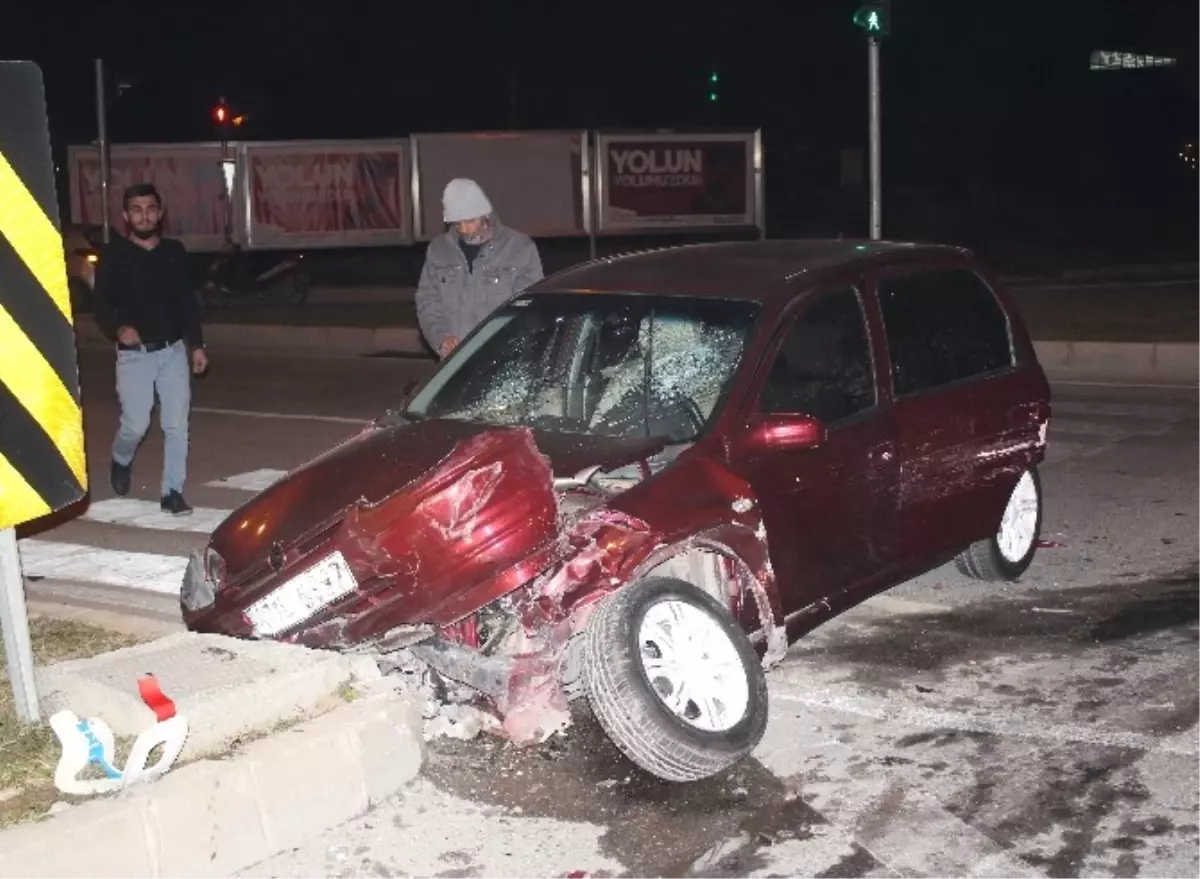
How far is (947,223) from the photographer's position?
4000 cm

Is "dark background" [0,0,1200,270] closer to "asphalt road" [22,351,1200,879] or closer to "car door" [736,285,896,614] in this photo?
"asphalt road" [22,351,1200,879]

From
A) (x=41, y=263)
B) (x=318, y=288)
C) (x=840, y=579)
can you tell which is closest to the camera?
(x=41, y=263)

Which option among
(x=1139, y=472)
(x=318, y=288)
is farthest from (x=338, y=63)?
(x=1139, y=472)

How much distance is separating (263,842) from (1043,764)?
245 cm

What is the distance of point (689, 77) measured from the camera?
47.6 metres

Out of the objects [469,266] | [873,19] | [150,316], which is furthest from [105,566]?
[873,19]

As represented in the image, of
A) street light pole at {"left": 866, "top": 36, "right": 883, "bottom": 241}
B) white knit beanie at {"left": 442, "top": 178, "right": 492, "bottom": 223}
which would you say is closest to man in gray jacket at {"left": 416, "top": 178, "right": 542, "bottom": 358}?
white knit beanie at {"left": 442, "top": 178, "right": 492, "bottom": 223}

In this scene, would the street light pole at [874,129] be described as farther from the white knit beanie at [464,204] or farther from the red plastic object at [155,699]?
the red plastic object at [155,699]

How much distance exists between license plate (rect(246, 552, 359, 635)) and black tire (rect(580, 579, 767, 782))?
784 mm

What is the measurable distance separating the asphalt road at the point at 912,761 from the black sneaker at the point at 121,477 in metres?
1.37

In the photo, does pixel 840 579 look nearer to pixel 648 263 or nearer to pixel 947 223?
pixel 648 263

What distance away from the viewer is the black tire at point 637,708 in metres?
5.02

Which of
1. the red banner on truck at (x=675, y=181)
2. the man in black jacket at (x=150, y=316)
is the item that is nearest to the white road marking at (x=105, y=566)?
the man in black jacket at (x=150, y=316)

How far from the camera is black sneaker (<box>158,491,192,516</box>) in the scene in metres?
9.72
